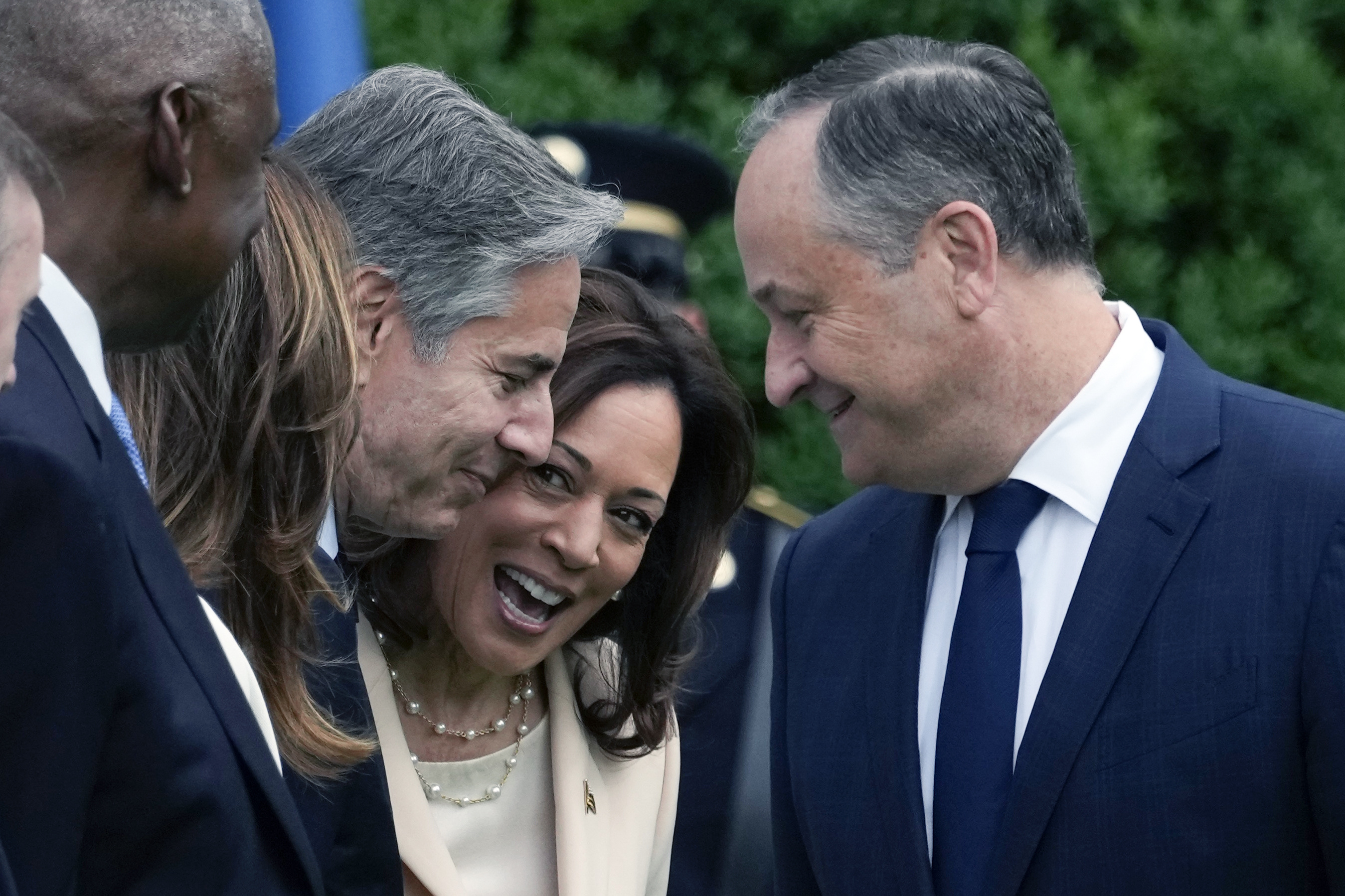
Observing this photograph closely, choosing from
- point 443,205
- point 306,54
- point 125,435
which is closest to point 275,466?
point 125,435

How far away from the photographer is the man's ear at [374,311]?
263cm

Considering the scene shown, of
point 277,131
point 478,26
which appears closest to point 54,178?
point 277,131

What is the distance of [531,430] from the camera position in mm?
2803

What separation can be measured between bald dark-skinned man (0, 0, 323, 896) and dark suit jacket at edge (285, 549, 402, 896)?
0.56m

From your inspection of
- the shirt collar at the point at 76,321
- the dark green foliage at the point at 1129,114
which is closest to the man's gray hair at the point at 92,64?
the shirt collar at the point at 76,321

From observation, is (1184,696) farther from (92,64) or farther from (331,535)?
(92,64)

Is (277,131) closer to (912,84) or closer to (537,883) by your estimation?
(912,84)

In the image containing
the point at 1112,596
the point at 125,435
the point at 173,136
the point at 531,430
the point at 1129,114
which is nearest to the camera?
the point at 173,136

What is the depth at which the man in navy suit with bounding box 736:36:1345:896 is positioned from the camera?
2.34m

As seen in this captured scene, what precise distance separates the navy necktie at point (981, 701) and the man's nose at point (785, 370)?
372 mm

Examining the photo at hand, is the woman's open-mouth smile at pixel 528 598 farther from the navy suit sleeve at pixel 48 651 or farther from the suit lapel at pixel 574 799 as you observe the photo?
the navy suit sleeve at pixel 48 651

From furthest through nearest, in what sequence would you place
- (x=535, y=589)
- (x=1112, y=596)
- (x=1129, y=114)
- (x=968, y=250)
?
(x=1129, y=114)
(x=535, y=589)
(x=968, y=250)
(x=1112, y=596)

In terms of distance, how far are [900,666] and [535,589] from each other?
2.29ft

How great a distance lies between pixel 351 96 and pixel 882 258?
89cm
